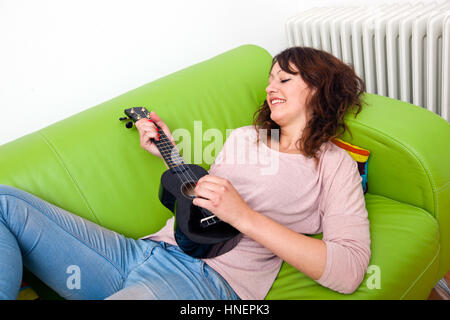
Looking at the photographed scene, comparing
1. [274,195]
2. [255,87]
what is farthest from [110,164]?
[255,87]

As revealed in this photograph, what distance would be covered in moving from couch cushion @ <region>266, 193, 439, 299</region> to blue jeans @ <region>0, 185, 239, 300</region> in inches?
7.6

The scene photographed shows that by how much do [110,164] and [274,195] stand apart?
1.93 feet

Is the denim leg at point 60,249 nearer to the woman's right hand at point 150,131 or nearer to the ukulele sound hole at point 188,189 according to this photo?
the ukulele sound hole at point 188,189

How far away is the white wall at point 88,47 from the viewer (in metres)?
1.50

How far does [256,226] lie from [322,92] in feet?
2.02

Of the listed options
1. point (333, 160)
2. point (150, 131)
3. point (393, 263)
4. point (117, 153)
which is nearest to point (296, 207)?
point (333, 160)

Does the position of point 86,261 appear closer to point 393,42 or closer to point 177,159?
point 177,159

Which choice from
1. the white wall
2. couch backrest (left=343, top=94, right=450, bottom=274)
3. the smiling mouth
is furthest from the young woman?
the white wall

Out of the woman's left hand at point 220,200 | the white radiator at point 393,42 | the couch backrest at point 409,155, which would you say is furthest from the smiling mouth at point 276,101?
the white radiator at point 393,42

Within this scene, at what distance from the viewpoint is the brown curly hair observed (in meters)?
1.35

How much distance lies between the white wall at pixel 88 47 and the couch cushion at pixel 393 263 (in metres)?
1.11

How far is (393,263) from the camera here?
114 cm
